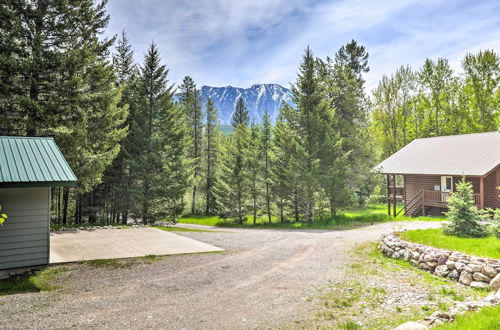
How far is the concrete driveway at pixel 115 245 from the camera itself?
32.4 ft

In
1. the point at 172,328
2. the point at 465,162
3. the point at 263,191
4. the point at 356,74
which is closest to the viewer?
the point at 172,328

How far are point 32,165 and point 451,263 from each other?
12.1 meters

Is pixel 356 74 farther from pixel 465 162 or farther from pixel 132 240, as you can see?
pixel 132 240

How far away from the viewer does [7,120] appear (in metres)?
13.9

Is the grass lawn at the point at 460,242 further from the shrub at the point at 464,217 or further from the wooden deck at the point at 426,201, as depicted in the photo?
the wooden deck at the point at 426,201

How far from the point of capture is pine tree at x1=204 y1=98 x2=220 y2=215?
120ft

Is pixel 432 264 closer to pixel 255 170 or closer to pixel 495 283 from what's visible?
pixel 495 283

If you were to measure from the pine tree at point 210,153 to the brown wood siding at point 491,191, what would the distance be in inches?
1008

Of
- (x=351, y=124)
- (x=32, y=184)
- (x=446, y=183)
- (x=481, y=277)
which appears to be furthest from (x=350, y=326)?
(x=351, y=124)

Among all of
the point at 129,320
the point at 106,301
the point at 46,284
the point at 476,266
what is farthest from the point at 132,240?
the point at 476,266

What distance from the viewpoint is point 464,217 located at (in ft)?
36.0

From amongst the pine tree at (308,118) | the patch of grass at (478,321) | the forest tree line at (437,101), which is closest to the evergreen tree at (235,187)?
the pine tree at (308,118)

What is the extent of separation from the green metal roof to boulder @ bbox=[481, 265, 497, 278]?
11061 millimetres

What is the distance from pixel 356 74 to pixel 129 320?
33.7 m
